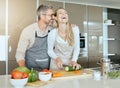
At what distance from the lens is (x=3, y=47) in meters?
2.89

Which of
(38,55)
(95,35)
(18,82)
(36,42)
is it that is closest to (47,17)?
(36,42)

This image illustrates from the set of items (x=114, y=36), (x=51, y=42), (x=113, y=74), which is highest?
(x=114, y=36)

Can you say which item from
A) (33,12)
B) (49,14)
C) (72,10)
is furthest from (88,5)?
(49,14)

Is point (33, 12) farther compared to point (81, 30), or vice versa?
point (81, 30)

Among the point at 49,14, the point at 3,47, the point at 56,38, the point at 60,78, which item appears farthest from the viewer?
the point at 3,47

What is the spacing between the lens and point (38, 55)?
2.21 metres

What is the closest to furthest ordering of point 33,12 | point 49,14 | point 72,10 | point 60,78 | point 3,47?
point 60,78, point 49,14, point 3,47, point 33,12, point 72,10

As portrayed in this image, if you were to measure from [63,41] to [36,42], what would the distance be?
330mm

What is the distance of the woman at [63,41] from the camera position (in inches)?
78.2

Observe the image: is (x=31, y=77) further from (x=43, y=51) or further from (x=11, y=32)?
(x=11, y=32)

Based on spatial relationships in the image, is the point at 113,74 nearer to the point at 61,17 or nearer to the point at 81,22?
the point at 61,17

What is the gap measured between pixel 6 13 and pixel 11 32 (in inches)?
12.2

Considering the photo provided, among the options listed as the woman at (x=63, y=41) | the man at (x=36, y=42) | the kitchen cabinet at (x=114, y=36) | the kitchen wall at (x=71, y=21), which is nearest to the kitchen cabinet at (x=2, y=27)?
the kitchen wall at (x=71, y=21)

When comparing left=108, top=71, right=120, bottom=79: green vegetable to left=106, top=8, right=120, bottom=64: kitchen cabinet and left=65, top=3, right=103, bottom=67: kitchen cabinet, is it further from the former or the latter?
left=106, top=8, right=120, bottom=64: kitchen cabinet
